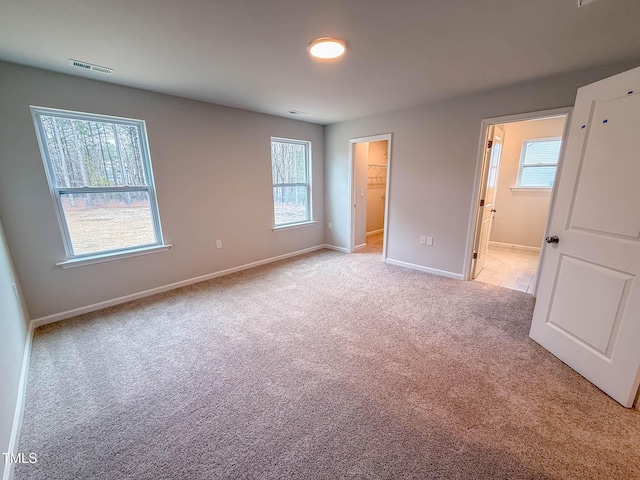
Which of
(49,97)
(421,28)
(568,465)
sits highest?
(421,28)

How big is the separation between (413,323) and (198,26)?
9.60 feet

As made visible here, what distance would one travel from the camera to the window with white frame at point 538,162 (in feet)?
14.9

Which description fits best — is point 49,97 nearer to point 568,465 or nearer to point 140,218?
point 140,218

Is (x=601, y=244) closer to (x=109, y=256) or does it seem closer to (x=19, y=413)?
(x=19, y=413)

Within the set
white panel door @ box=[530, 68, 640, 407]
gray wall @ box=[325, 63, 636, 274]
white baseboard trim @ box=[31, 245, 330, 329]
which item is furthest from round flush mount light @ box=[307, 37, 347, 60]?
white baseboard trim @ box=[31, 245, 330, 329]

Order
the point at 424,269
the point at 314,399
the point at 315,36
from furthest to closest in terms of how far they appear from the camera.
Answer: the point at 424,269, the point at 315,36, the point at 314,399

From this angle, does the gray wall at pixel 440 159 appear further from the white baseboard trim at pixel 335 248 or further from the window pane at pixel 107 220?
the window pane at pixel 107 220

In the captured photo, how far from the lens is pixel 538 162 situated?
4.69 m

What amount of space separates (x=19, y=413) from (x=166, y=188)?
233 centimetres

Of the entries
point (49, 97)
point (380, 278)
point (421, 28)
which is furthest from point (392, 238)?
point (49, 97)

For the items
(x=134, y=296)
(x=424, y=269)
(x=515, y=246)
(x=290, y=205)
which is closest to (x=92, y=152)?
(x=134, y=296)

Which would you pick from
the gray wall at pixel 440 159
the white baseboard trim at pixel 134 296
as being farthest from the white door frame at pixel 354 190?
the white baseboard trim at pixel 134 296

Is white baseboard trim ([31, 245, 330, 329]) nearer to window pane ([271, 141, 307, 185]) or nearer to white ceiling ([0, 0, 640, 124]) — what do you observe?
window pane ([271, 141, 307, 185])

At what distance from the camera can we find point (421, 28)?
1.71 metres
